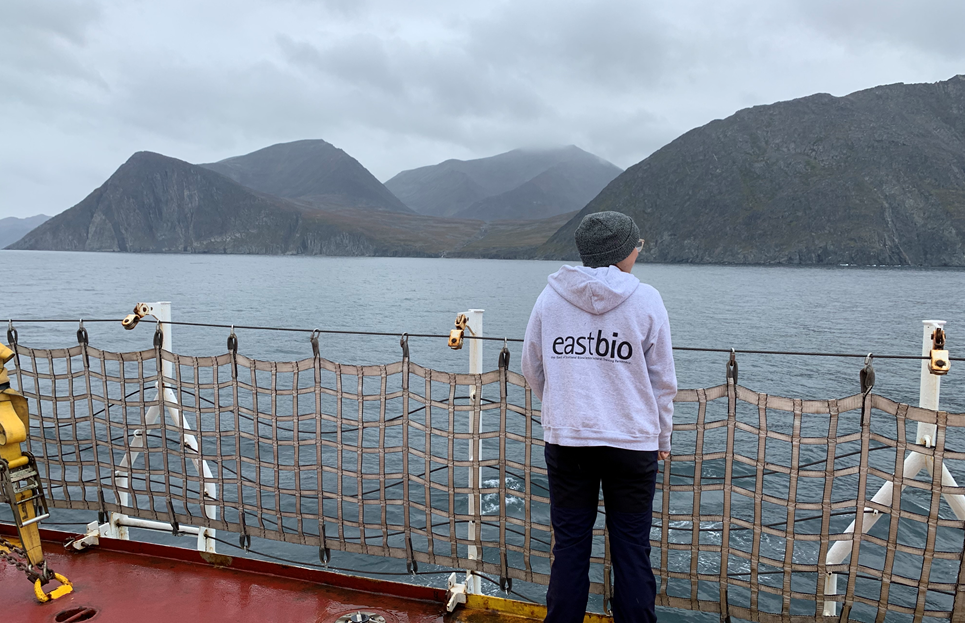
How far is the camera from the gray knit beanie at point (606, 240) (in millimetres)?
2762

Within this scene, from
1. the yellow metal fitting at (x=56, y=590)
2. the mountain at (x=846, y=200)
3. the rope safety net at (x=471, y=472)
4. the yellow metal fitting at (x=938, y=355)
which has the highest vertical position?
the mountain at (x=846, y=200)

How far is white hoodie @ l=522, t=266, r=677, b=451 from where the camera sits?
2.62 meters

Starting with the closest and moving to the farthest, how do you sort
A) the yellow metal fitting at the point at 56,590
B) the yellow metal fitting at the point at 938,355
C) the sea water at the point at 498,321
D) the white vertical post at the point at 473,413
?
the yellow metal fitting at the point at 938,355
the yellow metal fitting at the point at 56,590
the white vertical post at the point at 473,413
the sea water at the point at 498,321

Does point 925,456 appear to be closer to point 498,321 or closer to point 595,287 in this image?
point 595,287

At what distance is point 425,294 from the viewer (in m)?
71.8

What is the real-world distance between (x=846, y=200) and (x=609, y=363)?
192 meters

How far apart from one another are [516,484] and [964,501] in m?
9.48

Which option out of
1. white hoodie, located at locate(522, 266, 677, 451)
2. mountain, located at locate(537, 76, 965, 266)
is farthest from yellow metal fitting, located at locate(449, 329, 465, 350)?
mountain, located at locate(537, 76, 965, 266)

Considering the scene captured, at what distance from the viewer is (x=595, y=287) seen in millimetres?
2611

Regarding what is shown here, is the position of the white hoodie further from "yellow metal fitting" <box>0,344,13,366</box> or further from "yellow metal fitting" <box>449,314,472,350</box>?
"yellow metal fitting" <box>0,344,13,366</box>

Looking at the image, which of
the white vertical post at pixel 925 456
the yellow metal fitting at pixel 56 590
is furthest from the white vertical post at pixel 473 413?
the yellow metal fitting at pixel 56 590

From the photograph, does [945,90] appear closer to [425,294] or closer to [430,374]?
[425,294]

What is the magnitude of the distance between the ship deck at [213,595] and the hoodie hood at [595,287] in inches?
73.2

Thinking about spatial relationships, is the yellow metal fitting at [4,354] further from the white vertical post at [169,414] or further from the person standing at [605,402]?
the person standing at [605,402]
